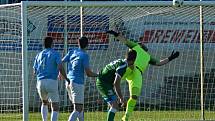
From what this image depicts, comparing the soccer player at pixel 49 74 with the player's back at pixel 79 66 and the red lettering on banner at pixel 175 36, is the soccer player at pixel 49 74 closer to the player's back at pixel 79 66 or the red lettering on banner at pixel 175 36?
the player's back at pixel 79 66

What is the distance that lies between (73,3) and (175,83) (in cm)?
591

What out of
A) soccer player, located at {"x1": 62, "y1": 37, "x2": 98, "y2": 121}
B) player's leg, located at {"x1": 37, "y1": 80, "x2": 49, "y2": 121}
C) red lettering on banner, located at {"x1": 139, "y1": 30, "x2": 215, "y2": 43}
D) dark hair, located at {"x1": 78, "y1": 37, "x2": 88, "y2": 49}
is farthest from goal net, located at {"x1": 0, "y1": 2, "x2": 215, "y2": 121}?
soccer player, located at {"x1": 62, "y1": 37, "x2": 98, "y2": 121}

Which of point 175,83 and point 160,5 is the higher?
point 160,5

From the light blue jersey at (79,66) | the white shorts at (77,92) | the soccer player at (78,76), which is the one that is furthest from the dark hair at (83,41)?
the white shorts at (77,92)

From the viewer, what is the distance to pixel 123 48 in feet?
75.9

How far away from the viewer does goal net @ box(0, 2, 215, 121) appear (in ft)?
63.5

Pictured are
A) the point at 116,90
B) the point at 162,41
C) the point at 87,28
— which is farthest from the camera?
the point at 162,41

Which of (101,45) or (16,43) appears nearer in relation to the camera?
(16,43)

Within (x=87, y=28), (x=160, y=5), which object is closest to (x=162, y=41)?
(x=87, y=28)

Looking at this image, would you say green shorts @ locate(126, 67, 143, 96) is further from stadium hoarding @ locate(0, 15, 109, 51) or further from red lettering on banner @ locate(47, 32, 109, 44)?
red lettering on banner @ locate(47, 32, 109, 44)

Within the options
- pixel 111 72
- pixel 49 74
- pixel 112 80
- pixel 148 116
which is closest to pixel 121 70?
pixel 111 72

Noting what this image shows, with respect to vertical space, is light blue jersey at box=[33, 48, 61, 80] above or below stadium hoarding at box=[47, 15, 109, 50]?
below

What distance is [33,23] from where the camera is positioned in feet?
71.9

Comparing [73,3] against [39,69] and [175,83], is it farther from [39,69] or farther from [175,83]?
[175,83]
